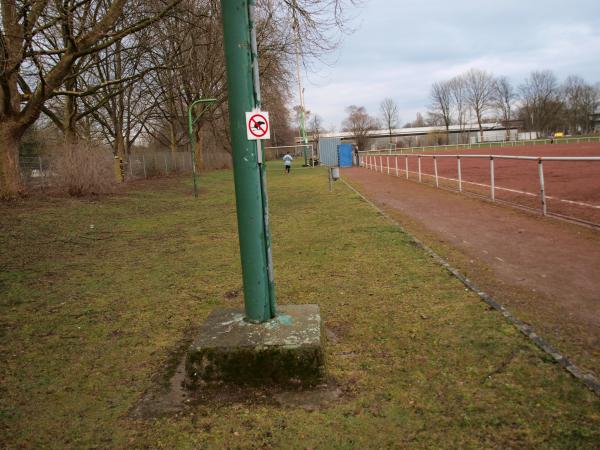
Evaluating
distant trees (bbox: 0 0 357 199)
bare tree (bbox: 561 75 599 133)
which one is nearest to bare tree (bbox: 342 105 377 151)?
bare tree (bbox: 561 75 599 133)

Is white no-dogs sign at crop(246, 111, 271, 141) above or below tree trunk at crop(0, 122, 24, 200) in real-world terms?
below

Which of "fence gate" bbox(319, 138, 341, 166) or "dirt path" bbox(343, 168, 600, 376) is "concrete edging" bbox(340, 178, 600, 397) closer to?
"dirt path" bbox(343, 168, 600, 376)

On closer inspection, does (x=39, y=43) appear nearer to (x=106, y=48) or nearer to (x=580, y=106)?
(x=106, y=48)

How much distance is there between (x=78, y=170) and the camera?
15.0 meters

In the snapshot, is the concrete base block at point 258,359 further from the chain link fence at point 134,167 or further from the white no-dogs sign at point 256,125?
the chain link fence at point 134,167

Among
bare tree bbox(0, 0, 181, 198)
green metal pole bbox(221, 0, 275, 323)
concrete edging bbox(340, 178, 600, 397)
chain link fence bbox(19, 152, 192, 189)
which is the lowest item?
concrete edging bbox(340, 178, 600, 397)

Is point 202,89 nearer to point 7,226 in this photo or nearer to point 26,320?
point 7,226

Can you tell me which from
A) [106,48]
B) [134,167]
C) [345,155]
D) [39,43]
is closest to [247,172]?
[39,43]

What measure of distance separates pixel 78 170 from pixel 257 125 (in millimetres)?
13825

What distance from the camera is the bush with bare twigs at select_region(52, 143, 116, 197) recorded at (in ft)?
48.2

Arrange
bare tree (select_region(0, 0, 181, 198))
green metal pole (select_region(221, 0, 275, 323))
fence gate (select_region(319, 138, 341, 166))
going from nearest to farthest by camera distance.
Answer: green metal pole (select_region(221, 0, 275, 323))
bare tree (select_region(0, 0, 181, 198))
fence gate (select_region(319, 138, 341, 166))

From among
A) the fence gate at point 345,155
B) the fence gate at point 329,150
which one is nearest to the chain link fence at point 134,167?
the fence gate at point 329,150

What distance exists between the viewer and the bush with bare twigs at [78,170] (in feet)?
48.2

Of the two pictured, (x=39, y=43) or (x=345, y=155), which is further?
(x=345, y=155)
